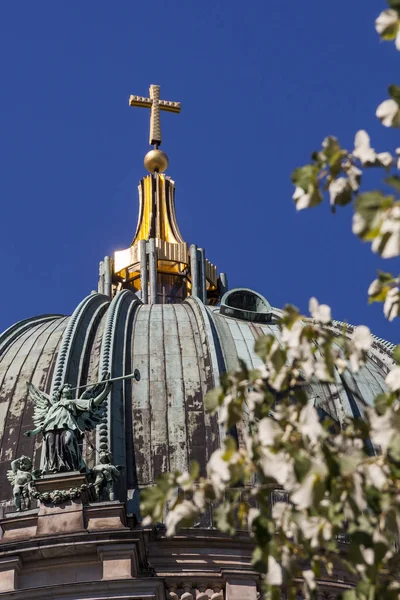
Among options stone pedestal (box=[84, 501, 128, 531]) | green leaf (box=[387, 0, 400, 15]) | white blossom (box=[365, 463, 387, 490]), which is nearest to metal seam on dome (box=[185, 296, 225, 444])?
stone pedestal (box=[84, 501, 128, 531])

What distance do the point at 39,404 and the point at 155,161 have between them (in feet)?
67.2

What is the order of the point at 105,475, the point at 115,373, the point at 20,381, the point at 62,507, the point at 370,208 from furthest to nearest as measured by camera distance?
the point at 20,381
the point at 115,373
the point at 105,475
the point at 62,507
the point at 370,208

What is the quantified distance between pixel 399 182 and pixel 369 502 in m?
2.46

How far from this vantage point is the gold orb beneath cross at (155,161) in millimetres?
51000

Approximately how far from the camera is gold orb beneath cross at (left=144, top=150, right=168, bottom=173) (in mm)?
51000

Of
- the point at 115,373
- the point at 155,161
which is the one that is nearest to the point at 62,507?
the point at 115,373

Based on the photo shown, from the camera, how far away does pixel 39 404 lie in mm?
31906

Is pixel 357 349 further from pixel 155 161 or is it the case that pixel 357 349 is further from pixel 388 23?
pixel 155 161

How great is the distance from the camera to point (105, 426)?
33.2m

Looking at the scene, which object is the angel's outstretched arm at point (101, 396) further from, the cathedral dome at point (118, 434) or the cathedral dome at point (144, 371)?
the cathedral dome at point (144, 371)

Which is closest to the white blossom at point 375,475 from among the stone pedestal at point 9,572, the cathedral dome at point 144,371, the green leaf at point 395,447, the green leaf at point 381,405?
the green leaf at point 395,447

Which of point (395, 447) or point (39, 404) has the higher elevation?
point (39, 404)

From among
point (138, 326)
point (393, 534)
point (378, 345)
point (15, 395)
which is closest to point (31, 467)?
point (15, 395)

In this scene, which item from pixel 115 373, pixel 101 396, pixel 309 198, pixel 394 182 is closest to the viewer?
pixel 394 182
